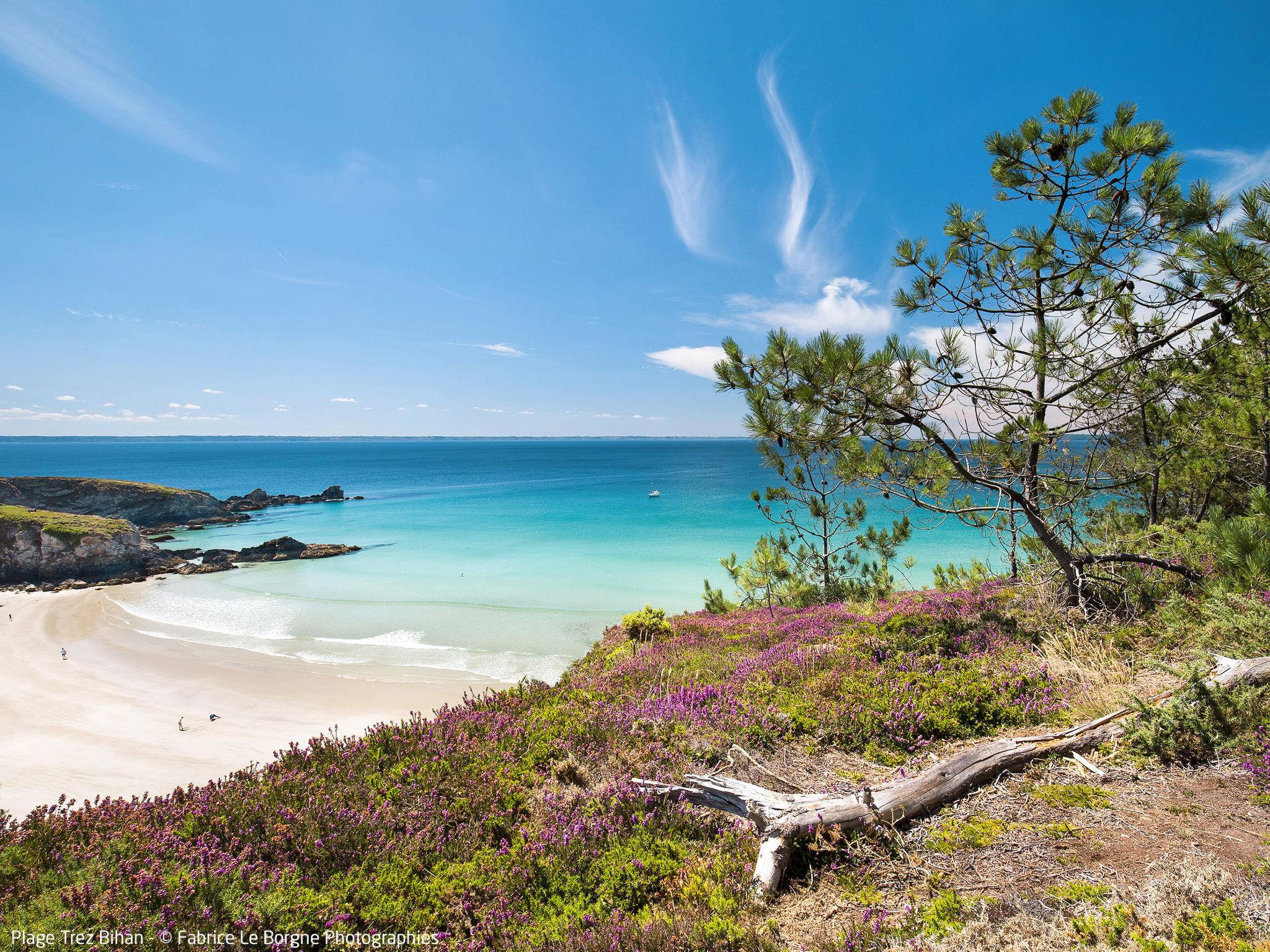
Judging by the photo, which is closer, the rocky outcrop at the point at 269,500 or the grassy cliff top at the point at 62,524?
the grassy cliff top at the point at 62,524

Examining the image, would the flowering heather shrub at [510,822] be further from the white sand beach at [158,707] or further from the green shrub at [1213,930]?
the white sand beach at [158,707]

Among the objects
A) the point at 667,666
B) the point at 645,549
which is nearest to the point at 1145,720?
the point at 667,666

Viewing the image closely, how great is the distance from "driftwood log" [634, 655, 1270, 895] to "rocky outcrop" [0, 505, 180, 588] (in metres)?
37.9

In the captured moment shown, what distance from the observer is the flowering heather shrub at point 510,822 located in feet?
10.3

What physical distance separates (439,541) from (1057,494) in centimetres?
3797

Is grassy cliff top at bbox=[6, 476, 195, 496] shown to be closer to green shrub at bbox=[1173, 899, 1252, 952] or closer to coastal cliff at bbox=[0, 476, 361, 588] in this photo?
coastal cliff at bbox=[0, 476, 361, 588]

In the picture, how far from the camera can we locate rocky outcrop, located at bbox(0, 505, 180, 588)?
92.4 feet

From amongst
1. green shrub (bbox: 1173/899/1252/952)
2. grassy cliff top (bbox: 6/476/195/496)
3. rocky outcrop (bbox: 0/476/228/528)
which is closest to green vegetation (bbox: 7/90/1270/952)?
green shrub (bbox: 1173/899/1252/952)

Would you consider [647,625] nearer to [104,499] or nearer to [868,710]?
[868,710]

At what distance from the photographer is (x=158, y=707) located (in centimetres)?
1308

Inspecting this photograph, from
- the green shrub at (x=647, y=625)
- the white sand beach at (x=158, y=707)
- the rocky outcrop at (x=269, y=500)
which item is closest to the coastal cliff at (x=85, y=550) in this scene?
the rocky outcrop at (x=269, y=500)

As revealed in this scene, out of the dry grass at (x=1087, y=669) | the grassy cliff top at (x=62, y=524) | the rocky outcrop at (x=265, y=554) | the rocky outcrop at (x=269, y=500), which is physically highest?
the dry grass at (x=1087, y=669)

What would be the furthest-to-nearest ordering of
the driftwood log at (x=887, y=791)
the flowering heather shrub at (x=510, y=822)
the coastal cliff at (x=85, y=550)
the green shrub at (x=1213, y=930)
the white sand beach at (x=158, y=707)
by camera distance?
1. the coastal cliff at (x=85, y=550)
2. the white sand beach at (x=158, y=707)
3. the driftwood log at (x=887, y=791)
4. the flowering heather shrub at (x=510, y=822)
5. the green shrub at (x=1213, y=930)

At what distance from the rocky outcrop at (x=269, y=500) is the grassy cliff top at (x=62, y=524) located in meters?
27.1
